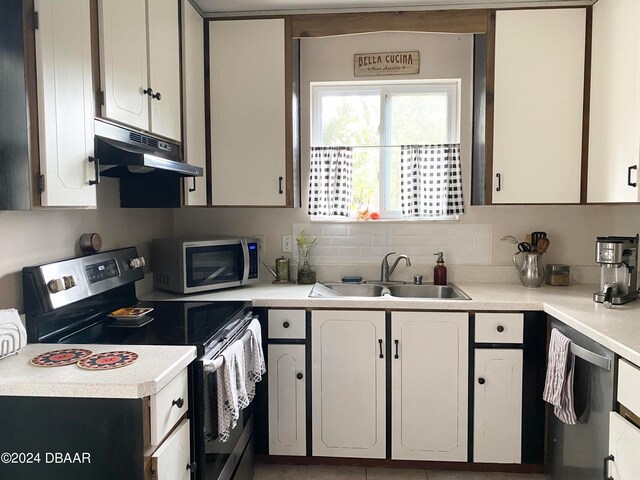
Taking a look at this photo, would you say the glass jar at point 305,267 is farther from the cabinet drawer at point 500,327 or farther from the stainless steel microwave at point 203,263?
the cabinet drawer at point 500,327

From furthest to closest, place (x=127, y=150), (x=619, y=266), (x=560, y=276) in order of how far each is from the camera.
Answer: (x=560, y=276), (x=619, y=266), (x=127, y=150)

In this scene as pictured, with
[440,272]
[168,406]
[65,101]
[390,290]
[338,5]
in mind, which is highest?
[338,5]

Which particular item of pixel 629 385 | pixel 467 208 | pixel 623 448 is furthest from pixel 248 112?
pixel 623 448

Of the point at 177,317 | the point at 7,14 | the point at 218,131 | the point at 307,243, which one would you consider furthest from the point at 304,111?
the point at 7,14

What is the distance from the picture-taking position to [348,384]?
2.37 m

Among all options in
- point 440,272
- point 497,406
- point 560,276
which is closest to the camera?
point 497,406

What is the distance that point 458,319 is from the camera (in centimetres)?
229

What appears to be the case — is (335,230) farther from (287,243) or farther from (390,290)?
(390,290)

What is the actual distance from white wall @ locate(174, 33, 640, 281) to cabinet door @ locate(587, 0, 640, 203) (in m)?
0.41

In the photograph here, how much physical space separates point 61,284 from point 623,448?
1.99m

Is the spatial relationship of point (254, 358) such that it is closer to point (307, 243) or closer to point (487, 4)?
point (307, 243)

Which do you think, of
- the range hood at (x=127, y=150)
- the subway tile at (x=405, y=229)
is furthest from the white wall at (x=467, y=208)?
the range hood at (x=127, y=150)

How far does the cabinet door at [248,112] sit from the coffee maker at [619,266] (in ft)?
5.27

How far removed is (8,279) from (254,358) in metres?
1.00
